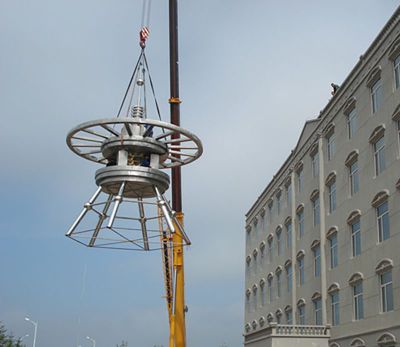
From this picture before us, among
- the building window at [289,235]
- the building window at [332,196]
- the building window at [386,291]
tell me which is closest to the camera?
the building window at [386,291]

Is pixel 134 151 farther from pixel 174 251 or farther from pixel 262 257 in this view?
pixel 262 257

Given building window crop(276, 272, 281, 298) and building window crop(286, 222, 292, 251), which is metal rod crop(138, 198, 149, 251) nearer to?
building window crop(286, 222, 292, 251)

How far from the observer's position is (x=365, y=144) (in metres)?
28.9

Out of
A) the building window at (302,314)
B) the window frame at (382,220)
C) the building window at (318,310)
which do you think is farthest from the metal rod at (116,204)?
the building window at (302,314)

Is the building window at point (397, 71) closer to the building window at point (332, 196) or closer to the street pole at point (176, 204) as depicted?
the building window at point (332, 196)

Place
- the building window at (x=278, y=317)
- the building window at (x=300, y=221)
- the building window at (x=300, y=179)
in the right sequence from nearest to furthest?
the building window at (x=300, y=221) < the building window at (x=300, y=179) < the building window at (x=278, y=317)

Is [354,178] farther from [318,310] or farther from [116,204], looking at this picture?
[116,204]

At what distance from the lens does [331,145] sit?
34281mm

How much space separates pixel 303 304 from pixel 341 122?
36.4ft

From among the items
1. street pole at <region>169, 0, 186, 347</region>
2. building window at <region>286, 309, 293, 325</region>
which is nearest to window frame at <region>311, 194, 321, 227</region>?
building window at <region>286, 309, 293, 325</region>

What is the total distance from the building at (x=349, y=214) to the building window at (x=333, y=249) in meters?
0.06

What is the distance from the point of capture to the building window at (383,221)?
26281 millimetres

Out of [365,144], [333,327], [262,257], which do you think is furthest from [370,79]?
[262,257]

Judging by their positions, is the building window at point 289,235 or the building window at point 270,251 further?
the building window at point 270,251
